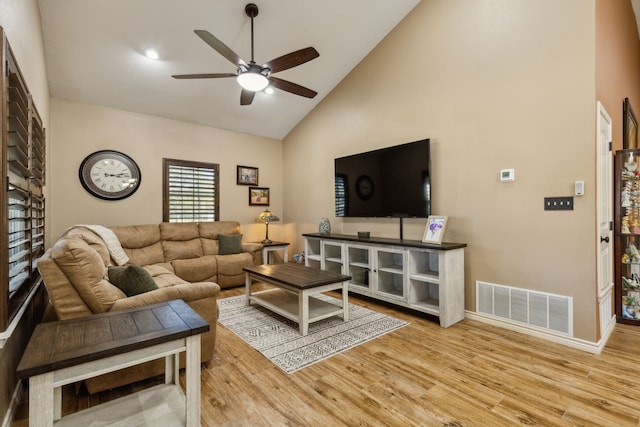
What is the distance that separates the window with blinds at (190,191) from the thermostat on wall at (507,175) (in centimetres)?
444

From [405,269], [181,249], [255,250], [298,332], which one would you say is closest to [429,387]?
[298,332]

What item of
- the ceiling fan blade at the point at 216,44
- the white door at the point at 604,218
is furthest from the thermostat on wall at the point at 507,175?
the ceiling fan blade at the point at 216,44

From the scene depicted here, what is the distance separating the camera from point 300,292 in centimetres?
284

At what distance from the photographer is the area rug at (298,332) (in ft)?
8.13

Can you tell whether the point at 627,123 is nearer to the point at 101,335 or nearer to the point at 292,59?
the point at 292,59

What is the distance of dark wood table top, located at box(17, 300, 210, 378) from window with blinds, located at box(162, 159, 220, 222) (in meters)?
3.60

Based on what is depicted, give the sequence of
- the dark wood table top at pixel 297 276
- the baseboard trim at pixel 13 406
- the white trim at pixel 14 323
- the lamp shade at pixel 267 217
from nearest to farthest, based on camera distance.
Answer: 1. the white trim at pixel 14 323
2. the baseboard trim at pixel 13 406
3. the dark wood table top at pixel 297 276
4. the lamp shade at pixel 267 217

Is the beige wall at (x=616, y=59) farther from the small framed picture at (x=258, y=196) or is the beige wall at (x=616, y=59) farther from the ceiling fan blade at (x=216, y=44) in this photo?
the small framed picture at (x=258, y=196)

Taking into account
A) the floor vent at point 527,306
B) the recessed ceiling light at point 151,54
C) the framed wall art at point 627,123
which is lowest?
the floor vent at point 527,306

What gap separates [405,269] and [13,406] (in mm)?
3250

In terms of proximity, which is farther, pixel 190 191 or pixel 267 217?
pixel 267 217

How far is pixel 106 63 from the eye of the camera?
3.64 meters

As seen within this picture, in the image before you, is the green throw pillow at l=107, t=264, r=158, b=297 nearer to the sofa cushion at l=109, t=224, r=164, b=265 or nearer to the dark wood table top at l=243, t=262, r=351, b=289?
the dark wood table top at l=243, t=262, r=351, b=289

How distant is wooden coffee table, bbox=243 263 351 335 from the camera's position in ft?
9.41
